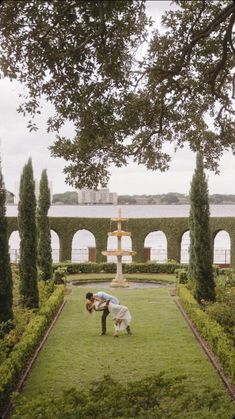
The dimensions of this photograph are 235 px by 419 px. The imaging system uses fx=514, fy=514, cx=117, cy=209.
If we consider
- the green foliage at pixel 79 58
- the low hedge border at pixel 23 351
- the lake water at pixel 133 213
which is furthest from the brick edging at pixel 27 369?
the green foliage at pixel 79 58

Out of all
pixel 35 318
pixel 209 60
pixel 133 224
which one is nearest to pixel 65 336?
pixel 35 318

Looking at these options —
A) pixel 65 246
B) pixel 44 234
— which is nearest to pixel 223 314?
pixel 44 234

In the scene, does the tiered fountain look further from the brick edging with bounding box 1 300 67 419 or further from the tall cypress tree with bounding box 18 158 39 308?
the brick edging with bounding box 1 300 67 419

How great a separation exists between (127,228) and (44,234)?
923 centimetres

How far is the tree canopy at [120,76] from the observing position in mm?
7016

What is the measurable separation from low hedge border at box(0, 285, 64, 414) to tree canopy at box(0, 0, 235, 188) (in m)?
3.19

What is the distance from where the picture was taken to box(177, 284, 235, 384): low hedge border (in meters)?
8.94

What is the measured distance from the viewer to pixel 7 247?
11.4 meters

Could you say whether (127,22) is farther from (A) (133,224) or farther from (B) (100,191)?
(A) (133,224)

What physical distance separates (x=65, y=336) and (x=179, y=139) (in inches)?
224

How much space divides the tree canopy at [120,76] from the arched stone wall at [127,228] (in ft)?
63.1

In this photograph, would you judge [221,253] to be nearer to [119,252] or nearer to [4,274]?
[119,252]

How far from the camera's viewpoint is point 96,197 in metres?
9.57

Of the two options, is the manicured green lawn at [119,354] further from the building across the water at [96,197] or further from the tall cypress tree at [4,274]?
the building across the water at [96,197]
